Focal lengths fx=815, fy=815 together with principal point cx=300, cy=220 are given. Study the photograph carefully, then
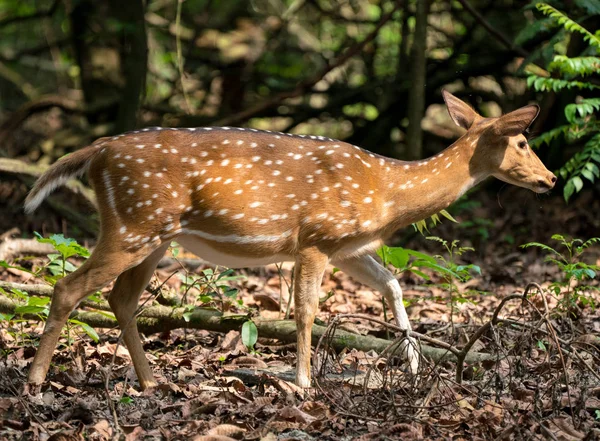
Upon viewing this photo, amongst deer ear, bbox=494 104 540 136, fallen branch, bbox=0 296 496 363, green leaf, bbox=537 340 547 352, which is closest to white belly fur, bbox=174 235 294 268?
fallen branch, bbox=0 296 496 363

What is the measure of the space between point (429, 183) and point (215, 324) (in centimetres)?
198

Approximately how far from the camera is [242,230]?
5.60 meters

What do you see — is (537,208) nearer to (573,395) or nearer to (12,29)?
(573,395)

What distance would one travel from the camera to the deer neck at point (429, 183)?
5910 mm

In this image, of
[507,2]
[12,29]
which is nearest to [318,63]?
[507,2]

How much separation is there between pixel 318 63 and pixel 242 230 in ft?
32.0

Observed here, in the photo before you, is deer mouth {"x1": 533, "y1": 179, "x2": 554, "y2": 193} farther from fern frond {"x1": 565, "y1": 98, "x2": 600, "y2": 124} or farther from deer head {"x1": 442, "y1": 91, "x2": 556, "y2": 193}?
fern frond {"x1": 565, "y1": 98, "x2": 600, "y2": 124}

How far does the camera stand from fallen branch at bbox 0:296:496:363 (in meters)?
6.13

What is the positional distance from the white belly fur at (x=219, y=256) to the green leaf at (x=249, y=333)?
0.46m

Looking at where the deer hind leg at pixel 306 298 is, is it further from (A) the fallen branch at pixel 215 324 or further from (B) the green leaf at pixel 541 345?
(B) the green leaf at pixel 541 345

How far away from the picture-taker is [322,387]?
5031 mm

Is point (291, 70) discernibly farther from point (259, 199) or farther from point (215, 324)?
point (259, 199)

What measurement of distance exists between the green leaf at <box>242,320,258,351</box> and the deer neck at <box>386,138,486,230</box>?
1.26 meters

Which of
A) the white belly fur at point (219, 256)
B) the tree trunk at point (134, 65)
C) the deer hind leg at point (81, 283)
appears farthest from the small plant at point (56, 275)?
the tree trunk at point (134, 65)
